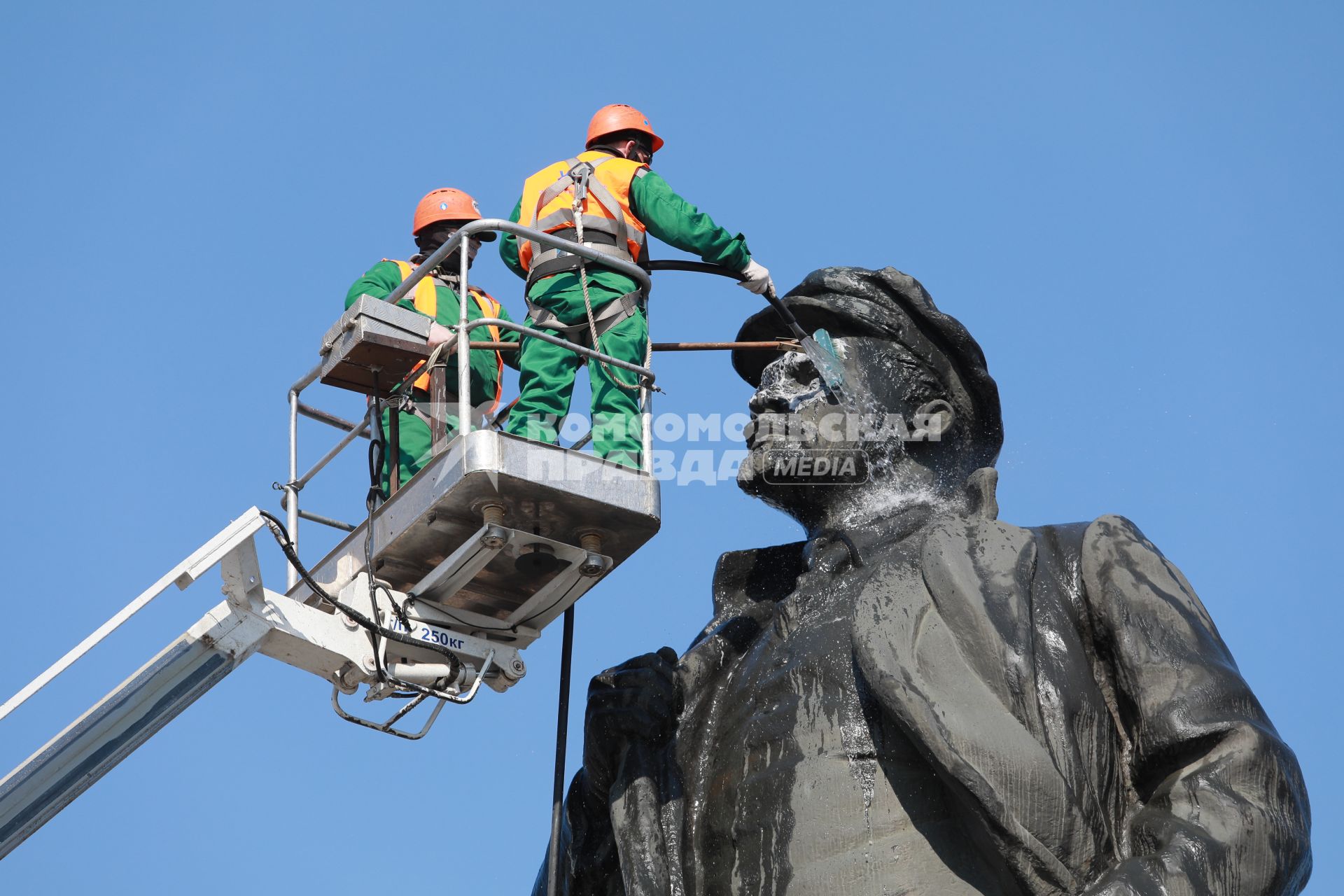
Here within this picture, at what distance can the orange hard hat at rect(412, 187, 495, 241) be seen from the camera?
669 inches

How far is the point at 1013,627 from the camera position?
11.7 meters

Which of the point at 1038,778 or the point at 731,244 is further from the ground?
the point at 731,244

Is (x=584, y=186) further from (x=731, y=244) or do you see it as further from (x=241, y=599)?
(x=241, y=599)

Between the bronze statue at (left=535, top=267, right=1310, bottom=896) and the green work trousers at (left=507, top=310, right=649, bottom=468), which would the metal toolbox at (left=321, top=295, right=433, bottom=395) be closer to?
the green work trousers at (left=507, top=310, right=649, bottom=468)

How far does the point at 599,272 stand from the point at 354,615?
2.53 metres

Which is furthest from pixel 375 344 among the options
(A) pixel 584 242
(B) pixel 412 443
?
(A) pixel 584 242

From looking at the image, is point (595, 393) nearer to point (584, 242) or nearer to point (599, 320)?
point (599, 320)

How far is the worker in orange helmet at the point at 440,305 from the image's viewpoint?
49.1 feet

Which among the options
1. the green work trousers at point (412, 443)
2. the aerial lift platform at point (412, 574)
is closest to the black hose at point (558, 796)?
the aerial lift platform at point (412, 574)

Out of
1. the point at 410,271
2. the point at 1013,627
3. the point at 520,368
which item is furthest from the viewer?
the point at 410,271

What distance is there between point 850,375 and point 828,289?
61cm

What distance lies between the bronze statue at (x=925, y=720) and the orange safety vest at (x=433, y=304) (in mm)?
2623

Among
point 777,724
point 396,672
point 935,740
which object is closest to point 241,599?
point 396,672

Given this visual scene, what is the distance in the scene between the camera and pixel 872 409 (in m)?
13.6
